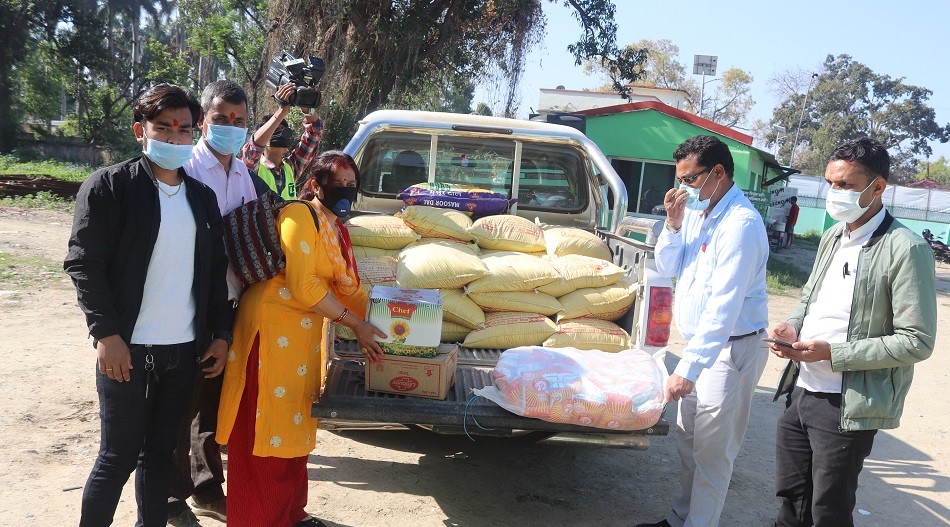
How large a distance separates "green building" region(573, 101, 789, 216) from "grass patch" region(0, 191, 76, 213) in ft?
43.9

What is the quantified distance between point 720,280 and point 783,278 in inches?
552

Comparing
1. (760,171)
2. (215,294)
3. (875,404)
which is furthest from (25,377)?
(760,171)

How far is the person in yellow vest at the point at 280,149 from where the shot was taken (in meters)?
4.36

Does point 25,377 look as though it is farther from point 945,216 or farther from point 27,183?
point 945,216

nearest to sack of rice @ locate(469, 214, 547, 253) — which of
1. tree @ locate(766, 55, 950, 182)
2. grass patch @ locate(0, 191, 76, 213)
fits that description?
grass patch @ locate(0, 191, 76, 213)

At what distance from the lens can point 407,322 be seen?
3266 mm

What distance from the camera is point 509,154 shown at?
5.64m

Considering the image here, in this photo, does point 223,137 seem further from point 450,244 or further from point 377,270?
point 450,244

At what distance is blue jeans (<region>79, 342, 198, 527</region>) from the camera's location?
106 inches

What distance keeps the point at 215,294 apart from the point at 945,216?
35581mm

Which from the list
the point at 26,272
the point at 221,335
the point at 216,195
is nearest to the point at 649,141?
the point at 26,272

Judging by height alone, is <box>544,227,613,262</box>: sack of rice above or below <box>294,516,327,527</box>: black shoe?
above

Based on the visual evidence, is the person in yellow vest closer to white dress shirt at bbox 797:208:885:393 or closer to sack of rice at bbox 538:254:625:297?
sack of rice at bbox 538:254:625:297

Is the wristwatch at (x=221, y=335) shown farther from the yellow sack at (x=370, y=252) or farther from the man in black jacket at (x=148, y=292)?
Answer: the yellow sack at (x=370, y=252)
